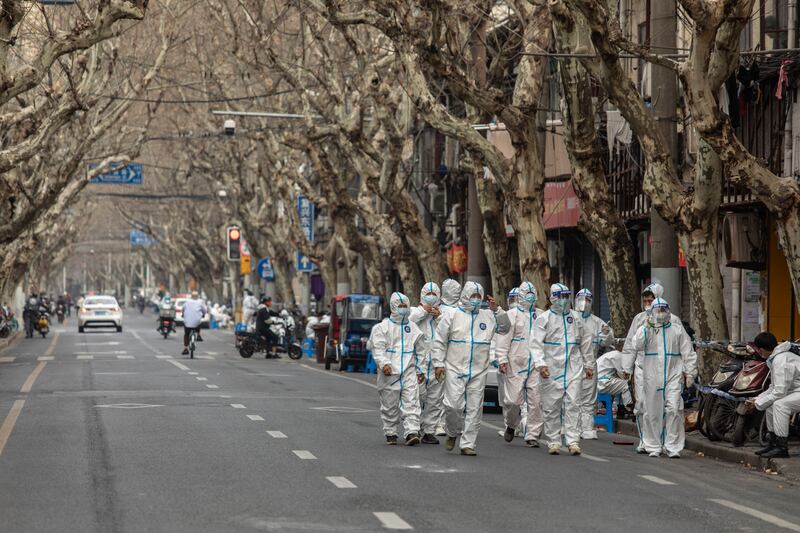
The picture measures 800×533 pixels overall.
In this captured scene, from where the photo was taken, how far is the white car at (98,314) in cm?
6197

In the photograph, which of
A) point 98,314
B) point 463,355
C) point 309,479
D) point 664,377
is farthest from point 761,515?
point 98,314

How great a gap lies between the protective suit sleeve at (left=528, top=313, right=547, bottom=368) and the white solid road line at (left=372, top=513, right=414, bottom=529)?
592cm

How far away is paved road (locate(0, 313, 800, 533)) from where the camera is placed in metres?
10.5

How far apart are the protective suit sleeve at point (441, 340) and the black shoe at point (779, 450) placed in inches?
133

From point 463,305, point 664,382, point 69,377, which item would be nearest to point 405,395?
point 463,305

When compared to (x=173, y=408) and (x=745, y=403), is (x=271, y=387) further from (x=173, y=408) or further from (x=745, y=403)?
(x=745, y=403)

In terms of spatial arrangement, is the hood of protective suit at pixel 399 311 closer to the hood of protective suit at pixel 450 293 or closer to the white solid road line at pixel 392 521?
the hood of protective suit at pixel 450 293

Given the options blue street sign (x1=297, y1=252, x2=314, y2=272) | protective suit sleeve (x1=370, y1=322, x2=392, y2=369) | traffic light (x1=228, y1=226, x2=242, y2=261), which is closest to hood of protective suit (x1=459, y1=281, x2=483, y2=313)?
protective suit sleeve (x1=370, y1=322, x2=392, y2=369)

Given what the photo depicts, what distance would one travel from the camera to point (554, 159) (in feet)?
115

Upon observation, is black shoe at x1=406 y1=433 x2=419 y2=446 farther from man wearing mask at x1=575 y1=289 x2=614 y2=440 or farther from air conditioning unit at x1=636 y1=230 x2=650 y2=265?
air conditioning unit at x1=636 y1=230 x2=650 y2=265

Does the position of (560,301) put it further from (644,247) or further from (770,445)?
(644,247)

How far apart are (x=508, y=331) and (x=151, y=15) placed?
81.2 ft

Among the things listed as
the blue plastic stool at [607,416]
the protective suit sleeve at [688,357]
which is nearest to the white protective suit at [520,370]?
the protective suit sleeve at [688,357]

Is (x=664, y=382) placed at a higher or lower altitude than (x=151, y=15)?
lower
